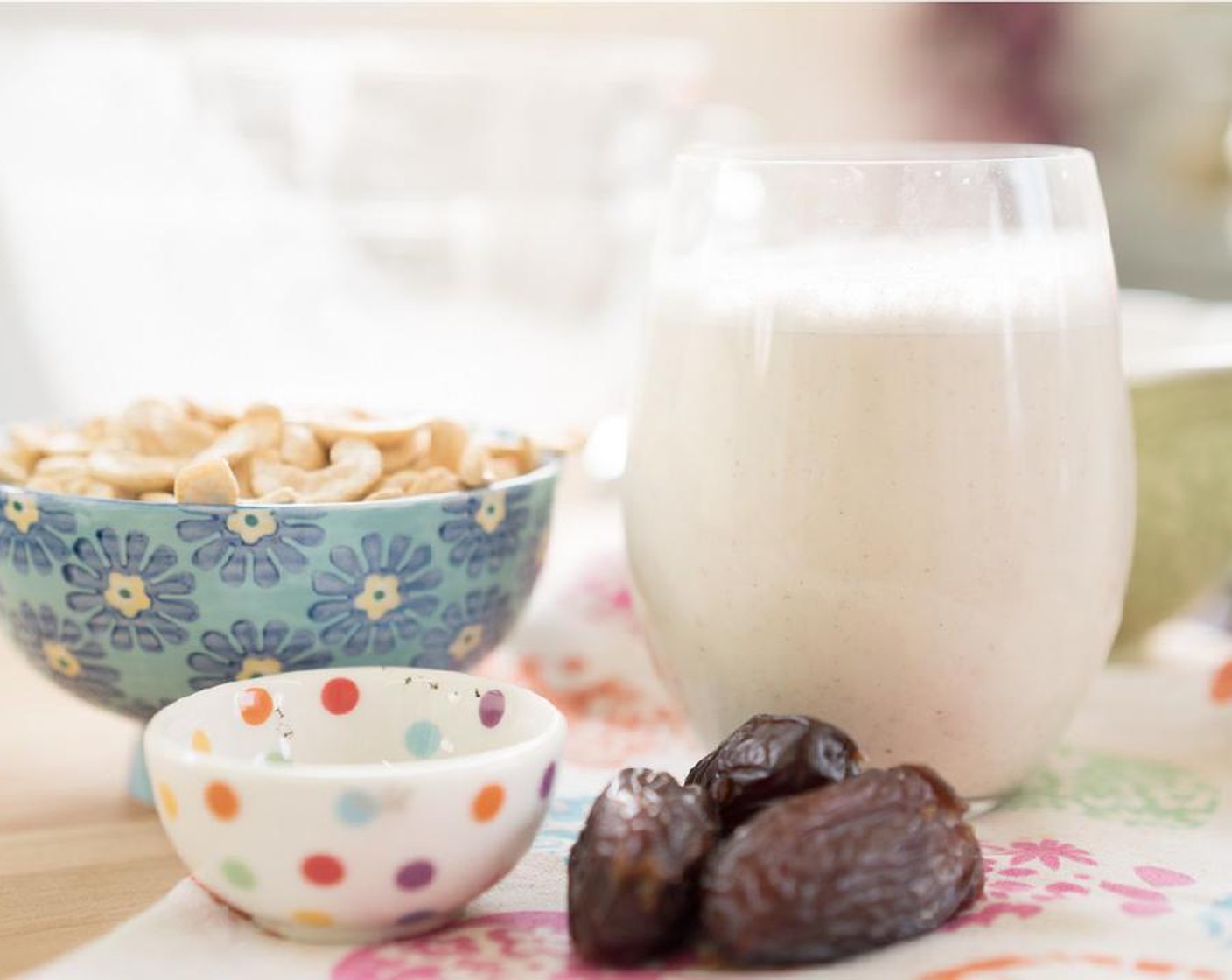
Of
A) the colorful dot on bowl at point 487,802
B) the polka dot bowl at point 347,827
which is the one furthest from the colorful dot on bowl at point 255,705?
the colorful dot on bowl at point 487,802

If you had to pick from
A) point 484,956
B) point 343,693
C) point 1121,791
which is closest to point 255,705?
point 343,693

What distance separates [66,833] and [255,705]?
0.43ft

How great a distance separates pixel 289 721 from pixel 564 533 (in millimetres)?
520

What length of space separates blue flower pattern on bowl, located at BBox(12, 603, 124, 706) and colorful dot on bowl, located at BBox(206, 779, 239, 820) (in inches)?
6.7

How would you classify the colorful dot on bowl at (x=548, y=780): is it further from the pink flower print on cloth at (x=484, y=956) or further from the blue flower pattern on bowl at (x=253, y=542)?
the blue flower pattern on bowl at (x=253, y=542)

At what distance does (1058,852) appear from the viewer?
67cm

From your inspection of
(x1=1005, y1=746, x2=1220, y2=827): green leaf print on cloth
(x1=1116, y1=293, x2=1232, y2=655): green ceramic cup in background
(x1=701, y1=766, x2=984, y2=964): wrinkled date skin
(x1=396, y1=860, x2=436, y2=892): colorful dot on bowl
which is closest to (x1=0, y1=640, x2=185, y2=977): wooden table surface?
(x1=396, y1=860, x2=436, y2=892): colorful dot on bowl

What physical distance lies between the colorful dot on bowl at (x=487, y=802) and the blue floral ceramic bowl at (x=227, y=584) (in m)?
0.16

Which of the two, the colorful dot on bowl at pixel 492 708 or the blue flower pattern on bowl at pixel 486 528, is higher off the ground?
Answer: the blue flower pattern on bowl at pixel 486 528

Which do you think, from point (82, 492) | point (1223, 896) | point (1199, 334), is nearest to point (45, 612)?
point (82, 492)

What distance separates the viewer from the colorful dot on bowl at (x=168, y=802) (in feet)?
1.83

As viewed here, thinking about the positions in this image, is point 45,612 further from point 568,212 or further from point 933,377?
point 568,212

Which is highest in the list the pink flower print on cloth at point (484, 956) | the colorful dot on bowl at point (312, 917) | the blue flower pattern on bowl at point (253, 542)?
the blue flower pattern on bowl at point (253, 542)

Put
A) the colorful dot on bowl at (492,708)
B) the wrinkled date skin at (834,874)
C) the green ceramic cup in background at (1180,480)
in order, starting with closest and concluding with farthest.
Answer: the wrinkled date skin at (834,874) → the colorful dot on bowl at (492,708) → the green ceramic cup in background at (1180,480)
